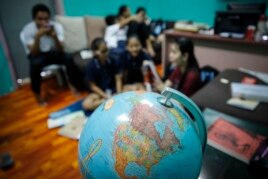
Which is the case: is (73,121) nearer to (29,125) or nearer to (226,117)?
(29,125)

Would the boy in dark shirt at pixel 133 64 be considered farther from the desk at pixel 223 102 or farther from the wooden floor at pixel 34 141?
the desk at pixel 223 102

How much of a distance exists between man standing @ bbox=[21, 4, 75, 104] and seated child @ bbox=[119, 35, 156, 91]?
3.61 feet

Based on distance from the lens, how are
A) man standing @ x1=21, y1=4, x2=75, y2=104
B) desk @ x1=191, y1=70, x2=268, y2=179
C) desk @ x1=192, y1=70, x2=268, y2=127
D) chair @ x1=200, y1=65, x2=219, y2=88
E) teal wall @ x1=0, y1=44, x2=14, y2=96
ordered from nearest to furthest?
desk @ x1=191, y1=70, x2=268, y2=179 < desk @ x1=192, y1=70, x2=268, y2=127 < chair @ x1=200, y1=65, x2=219, y2=88 < man standing @ x1=21, y1=4, x2=75, y2=104 < teal wall @ x1=0, y1=44, x2=14, y2=96

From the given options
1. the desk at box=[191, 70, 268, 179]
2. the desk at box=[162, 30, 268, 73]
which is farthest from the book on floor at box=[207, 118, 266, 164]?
the desk at box=[162, 30, 268, 73]

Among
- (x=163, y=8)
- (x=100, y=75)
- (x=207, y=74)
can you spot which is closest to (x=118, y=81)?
(x=100, y=75)

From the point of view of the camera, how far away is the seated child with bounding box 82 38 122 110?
251cm

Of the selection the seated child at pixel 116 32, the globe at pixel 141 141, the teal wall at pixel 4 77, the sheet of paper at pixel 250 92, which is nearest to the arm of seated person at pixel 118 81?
the seated child at pixel 116 32

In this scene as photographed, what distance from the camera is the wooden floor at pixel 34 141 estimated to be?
194 centimetres

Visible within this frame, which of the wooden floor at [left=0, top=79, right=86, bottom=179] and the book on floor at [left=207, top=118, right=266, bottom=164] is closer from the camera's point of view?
the book on floor at [left=207, top=118, right=266, bottom=164]

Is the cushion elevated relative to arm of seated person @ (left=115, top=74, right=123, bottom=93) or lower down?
elevated

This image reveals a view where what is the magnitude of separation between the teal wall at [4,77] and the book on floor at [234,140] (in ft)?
10.4

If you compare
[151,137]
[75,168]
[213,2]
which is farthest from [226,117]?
[213,2]

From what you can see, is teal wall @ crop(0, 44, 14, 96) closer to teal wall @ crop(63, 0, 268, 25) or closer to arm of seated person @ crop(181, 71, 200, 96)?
teal wall @ crop(63, 0, 268, 25)

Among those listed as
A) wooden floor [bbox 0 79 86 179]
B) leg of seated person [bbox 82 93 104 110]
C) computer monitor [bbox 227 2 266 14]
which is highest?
computer monitor [bbox 227 2 266 14]
